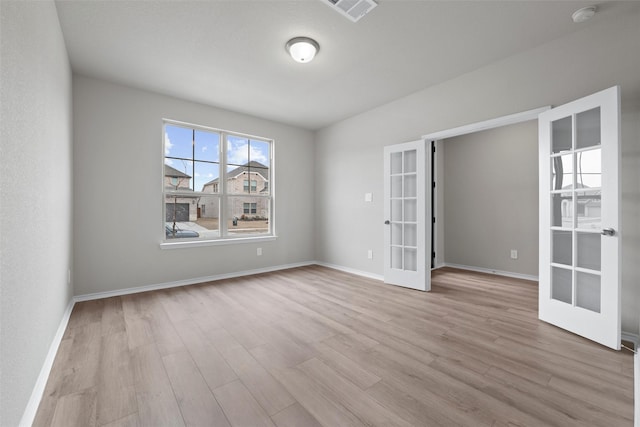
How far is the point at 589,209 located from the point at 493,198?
2539 millimetres

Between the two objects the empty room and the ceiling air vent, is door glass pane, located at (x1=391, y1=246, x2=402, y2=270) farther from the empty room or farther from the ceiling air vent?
the ceiling air vent

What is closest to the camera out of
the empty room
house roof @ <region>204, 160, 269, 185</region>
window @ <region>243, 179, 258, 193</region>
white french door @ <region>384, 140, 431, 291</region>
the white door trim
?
the empty room

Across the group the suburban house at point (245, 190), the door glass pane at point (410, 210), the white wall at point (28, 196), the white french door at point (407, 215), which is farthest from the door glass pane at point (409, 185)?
the white wall at point (28, 196)

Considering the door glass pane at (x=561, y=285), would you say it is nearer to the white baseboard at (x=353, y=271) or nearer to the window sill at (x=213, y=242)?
the white baseboard at (x=353, y=271)

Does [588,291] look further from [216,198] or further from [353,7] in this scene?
[216,198]

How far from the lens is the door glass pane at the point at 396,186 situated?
3.85 meters

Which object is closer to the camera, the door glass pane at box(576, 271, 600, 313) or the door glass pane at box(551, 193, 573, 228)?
the door glass pane at box(576, 271, 600, 313)

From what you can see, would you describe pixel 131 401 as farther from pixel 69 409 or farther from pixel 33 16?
pixel 33 16

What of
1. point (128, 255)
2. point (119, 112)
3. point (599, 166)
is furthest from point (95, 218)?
point (599, 166)

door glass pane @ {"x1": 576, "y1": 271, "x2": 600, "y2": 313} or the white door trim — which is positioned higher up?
the white door trim

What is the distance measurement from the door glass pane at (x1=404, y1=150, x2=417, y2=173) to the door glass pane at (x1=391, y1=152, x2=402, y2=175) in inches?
3.2

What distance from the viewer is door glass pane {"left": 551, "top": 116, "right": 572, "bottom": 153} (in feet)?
7.93

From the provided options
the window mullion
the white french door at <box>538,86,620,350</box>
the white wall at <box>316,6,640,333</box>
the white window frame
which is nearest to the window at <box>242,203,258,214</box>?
the white window frame

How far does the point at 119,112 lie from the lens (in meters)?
3.37
